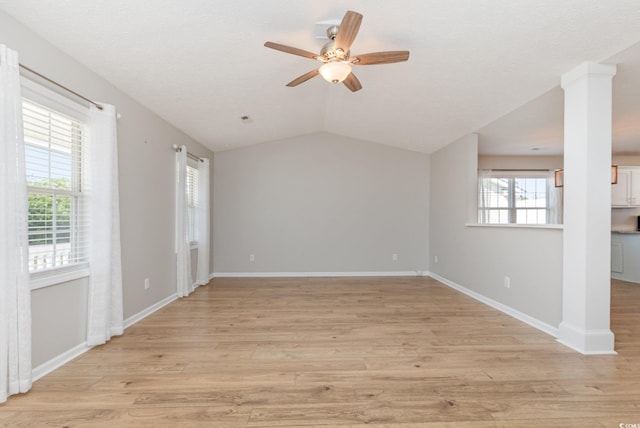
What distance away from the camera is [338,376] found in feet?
7.07

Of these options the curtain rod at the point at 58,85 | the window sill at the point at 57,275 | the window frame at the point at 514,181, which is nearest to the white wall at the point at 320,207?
the window frame at the point at 514,181

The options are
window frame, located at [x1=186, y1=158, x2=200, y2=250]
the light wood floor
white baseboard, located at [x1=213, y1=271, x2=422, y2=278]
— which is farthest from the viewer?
white baseboard, located at [x1=213, y1=271, x2=422, y2=278]

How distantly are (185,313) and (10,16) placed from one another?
9.69 ft

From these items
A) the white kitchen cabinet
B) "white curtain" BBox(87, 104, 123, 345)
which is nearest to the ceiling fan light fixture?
"white curtain" BBox(87, 104, 123, 345)

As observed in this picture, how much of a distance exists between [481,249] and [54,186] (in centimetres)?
468

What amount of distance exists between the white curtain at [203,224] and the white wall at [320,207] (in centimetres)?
71

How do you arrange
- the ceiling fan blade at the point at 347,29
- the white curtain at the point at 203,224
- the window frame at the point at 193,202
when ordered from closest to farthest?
the ceiling fan blade at the point at 347,29
the window frame at the point at 193,202
the white curtain at the point at 203,224

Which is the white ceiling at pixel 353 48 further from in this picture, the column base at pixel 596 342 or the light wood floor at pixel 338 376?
the light wood floor at pixel 338 376

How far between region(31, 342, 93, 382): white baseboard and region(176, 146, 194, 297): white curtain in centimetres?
176

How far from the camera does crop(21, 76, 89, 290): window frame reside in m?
2.13

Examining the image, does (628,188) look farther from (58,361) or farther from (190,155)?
(58,361)

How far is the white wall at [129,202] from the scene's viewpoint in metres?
2.18

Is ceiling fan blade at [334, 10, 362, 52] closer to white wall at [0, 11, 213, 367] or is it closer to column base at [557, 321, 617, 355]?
white wall at [0, 11, 213, 367]

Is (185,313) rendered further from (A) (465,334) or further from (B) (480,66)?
(B) (480,66)
